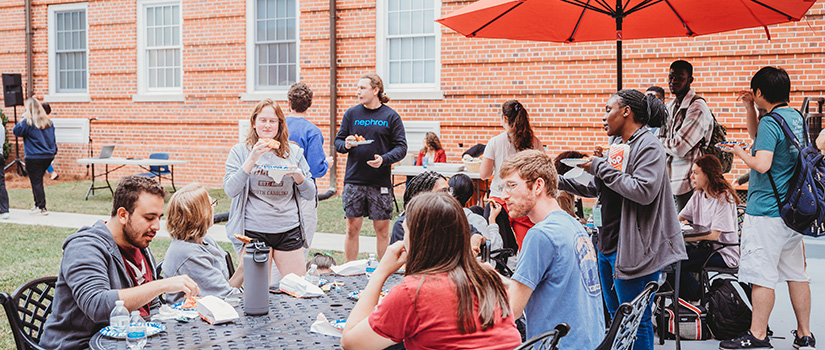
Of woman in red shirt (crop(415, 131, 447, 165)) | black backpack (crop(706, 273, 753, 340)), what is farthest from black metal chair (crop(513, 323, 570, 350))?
woman in red shirt (crop(415, 131, 447, 165))

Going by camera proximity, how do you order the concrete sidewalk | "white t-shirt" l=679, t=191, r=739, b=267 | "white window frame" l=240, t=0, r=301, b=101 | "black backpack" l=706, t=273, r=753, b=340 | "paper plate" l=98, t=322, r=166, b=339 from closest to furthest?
"paper plate" l=98, t=322, r=166, b=339, "black backpack" l=706, t=273, r=753, b=340, "white t-shirt" l=679, t=191, r=739, b=267, the concrete sidewalk, "white window frame" l=240, t=0, r=301, b=101

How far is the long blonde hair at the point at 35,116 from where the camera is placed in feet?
38.1

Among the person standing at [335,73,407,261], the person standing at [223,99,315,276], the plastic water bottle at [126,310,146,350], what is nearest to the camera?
the plastic water bottle at [126,310,146,350]

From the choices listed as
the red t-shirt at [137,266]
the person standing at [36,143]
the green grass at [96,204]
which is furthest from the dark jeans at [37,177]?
the red t-shirt at [137,266]

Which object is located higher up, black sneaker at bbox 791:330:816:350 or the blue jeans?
the blue jeans

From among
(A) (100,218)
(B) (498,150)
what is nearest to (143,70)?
(A) (100,218)

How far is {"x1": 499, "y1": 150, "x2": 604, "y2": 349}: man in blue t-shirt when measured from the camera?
2832 millimetres

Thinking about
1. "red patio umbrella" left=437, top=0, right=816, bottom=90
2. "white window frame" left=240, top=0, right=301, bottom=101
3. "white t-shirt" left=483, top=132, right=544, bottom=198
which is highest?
"white window frame" left=240, top=0, right=301, bottom=101

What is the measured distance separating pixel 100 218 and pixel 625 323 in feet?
32.5

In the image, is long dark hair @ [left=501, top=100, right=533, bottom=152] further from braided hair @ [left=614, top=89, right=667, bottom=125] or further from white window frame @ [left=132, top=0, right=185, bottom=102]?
A: white window frame @ [left=132, top=0, right=185, bottom=102]

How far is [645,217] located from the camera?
4.00 meters

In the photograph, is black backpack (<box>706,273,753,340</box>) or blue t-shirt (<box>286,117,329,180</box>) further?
blue t-shirt (<box>286,117,329,180</box>)

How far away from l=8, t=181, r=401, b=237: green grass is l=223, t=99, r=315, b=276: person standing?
15.3 ft

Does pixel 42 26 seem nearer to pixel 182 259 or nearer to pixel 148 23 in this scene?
pixel 148 23
